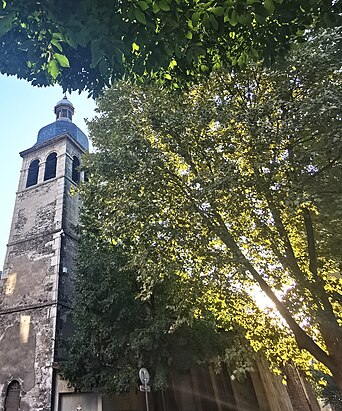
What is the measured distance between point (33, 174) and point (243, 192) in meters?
16.6

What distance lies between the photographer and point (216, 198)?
22.1ft

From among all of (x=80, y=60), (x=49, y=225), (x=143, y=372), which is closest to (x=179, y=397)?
(x=143, y=372)

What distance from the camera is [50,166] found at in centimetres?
1942

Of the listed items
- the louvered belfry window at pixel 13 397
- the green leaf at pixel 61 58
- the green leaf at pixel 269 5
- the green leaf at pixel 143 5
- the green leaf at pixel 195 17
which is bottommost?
the louvered belfry window at pixel 13 397

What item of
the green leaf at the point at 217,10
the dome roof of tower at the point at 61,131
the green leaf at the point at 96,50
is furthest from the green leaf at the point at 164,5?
the dome roof of tower at the point at 61,131

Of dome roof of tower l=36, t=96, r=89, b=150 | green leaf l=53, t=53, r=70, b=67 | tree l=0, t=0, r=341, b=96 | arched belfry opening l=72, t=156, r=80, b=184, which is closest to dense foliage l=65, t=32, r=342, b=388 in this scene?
tree l=0, t=0, r=341, b=96

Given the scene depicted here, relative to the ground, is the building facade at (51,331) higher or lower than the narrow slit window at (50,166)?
lower

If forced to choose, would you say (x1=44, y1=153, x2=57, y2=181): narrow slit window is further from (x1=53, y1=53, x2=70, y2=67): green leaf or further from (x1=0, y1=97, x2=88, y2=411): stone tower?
(x1=53, y1=53, x2=70, y2=67): green leaf

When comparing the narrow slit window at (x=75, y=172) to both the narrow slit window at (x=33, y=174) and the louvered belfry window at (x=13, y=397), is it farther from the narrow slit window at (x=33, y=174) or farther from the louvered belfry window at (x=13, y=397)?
the louvered belfry window at (x=13, y=397)

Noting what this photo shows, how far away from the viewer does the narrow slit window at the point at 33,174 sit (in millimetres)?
19234

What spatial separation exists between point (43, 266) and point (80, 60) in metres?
13.4

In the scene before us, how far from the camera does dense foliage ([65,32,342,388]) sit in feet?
21.1

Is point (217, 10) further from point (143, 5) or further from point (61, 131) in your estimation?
point (61, 131)

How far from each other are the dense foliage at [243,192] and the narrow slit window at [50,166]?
10.6 meters
